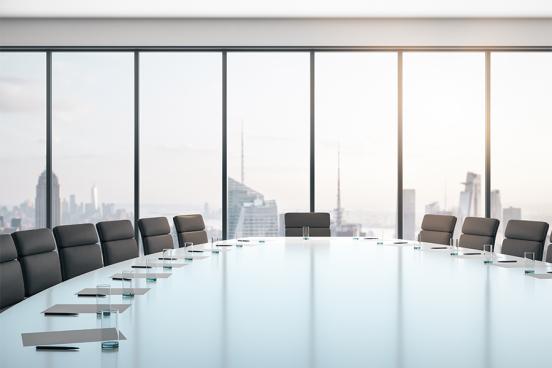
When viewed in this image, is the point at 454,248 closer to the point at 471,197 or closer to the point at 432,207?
the point at 432,207

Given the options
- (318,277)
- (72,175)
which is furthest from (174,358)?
(72,175)

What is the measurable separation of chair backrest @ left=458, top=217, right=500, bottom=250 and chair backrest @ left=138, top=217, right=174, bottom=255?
9.93 ft

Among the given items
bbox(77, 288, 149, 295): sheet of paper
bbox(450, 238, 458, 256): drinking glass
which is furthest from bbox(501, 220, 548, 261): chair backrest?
bbox(77, 288, 149, 295): sheet of paper

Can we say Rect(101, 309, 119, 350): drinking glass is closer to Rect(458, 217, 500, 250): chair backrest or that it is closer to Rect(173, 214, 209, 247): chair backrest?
Rect(173, 214, 209, 247): chair backrest

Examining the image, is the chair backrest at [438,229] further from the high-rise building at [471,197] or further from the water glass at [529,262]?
the water glass at [529,262]

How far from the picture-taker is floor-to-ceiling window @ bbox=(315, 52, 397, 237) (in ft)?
26.6

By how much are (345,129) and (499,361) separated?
20.7ft

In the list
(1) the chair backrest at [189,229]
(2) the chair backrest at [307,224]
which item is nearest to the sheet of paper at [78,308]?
(1) the chair backrest at [189,229]

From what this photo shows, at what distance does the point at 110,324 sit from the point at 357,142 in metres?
6.14

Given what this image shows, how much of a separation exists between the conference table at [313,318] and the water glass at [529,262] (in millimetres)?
87

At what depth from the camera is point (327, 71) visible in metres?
8.07
